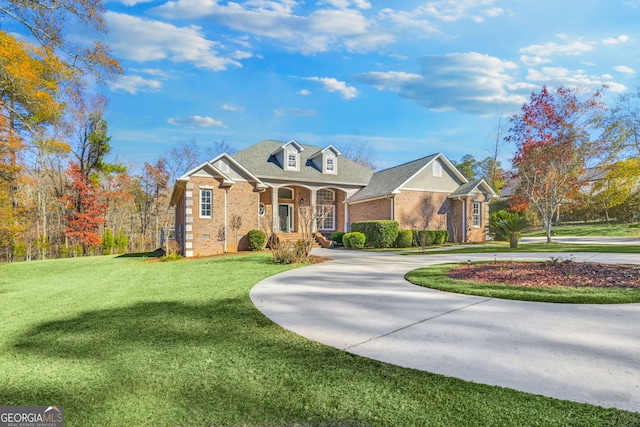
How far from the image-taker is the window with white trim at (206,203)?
677 inches

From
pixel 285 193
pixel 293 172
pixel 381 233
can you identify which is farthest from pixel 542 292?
pixel 285 193

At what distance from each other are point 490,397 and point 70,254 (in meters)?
29.6

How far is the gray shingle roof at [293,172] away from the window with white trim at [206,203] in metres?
4.47

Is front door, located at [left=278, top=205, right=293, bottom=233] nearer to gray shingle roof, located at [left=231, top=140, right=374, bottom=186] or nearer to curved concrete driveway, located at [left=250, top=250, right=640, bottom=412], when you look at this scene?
gray shingle roof, located at [left=231, top=140, right=374, bottom=186]

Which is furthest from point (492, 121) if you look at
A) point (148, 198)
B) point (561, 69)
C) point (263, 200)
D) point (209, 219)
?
point (148, 198)

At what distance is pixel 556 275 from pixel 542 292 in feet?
5.69

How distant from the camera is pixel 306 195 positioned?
24203 millimetres

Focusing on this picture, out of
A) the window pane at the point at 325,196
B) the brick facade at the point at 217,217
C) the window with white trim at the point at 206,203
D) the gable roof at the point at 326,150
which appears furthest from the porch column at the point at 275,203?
the window with white trim at the point at 206,203

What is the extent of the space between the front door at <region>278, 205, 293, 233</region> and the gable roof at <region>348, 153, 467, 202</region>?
4.28 meters

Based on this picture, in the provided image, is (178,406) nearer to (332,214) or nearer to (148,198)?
(332,214)

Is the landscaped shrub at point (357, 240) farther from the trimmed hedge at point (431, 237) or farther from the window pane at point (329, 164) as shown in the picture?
the window pane at point (329, 164)

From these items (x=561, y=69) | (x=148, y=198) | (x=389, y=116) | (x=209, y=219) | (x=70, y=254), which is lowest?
(x=70, y=254)

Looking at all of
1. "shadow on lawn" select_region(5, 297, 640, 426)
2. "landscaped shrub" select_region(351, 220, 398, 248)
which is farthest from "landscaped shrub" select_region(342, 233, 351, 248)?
"shadow on lawn" select_region(5, 297, 640, 426)

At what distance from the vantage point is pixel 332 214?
25594 millimetres
